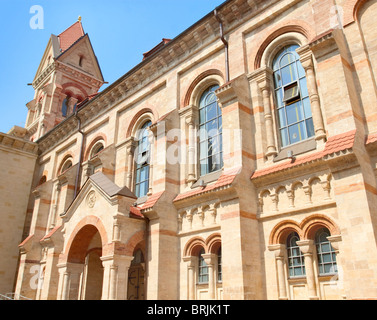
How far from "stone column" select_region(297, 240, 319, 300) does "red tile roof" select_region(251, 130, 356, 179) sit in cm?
234

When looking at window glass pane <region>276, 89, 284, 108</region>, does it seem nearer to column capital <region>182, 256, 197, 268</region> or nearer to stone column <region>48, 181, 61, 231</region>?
column capital <region>182, 256, 197, 268</region>

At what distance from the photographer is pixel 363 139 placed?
9.46m

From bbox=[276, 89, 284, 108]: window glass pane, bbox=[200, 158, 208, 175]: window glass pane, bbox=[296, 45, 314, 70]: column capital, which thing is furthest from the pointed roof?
bbox=[296, 45, 314, 70]: column capital

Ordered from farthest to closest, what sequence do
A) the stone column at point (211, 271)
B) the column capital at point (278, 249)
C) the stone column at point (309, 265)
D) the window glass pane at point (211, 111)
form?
1. the window glass pane at point (211, 111)
2. the stone column at point (211, 271)
3. the column capital at point (278, 249)
4. the stone column at point (309, 265)

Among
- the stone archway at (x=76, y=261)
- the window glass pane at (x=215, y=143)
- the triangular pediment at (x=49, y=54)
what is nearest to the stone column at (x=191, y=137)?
the window glass pane at (x=215, y=143)

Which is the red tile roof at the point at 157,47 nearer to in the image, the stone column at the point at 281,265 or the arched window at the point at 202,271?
the arched window at the point at 202,271

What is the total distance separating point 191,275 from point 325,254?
17.3 feet

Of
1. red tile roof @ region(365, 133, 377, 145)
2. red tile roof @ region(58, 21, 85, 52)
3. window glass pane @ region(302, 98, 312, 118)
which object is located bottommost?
red tile roof @ region(365, 133, 377, 145)

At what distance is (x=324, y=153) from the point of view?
30.3 ft

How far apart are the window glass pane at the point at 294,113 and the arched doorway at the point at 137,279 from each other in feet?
29.5

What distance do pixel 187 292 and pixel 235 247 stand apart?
342 centimetres

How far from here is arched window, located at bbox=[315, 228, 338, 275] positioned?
9.56 meters

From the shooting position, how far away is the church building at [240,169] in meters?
9.54
